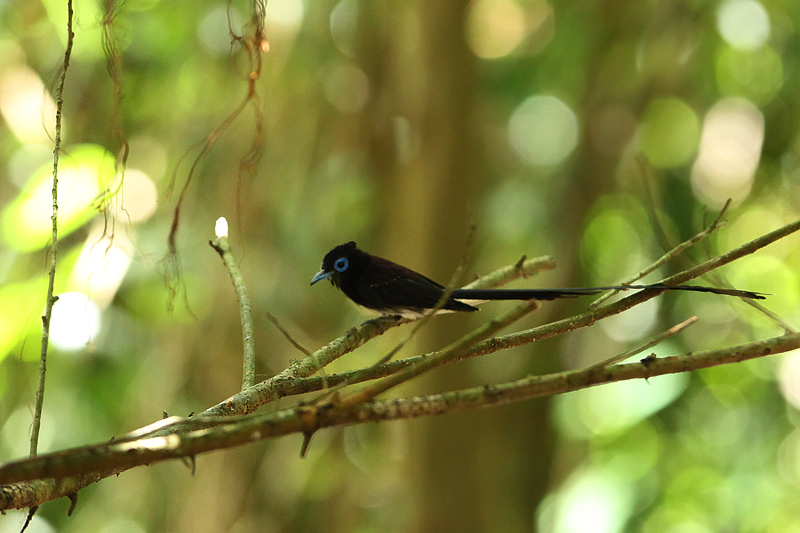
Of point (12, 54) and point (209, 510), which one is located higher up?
point (12, 54)

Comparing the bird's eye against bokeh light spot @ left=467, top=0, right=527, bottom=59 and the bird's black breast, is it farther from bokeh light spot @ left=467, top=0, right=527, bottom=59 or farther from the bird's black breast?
bokeh light spot @ left=467, top=0, right=527, bottom=59

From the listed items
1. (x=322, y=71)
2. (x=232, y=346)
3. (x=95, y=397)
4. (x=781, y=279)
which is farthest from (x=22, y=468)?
(x=781, y=279)

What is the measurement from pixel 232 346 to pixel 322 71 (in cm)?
255

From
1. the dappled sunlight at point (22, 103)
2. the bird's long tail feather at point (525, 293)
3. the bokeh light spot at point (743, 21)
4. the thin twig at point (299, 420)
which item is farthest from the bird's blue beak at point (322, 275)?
the bokeh light spot at point (743, 21)

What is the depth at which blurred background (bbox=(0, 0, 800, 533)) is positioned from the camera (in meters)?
4.94

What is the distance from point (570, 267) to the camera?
604 cm

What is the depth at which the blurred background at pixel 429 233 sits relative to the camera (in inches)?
195

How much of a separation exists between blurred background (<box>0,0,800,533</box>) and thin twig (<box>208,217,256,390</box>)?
2.06 m

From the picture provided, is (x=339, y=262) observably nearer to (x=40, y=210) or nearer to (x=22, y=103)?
(x=40, y=210)

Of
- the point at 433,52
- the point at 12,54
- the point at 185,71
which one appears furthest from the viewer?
the point at 185,71

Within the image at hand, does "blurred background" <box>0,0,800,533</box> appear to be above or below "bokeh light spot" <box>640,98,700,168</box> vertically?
below

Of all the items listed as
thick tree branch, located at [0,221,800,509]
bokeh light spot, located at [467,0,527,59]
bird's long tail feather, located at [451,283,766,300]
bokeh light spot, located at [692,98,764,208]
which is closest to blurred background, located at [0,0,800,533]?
bokeh light spot, located at [692,98,764,208]

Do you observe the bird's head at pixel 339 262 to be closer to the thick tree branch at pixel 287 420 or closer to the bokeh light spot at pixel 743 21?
the thick tree branch at pixel 287 420

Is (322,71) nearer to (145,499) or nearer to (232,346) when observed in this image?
(232,346)
